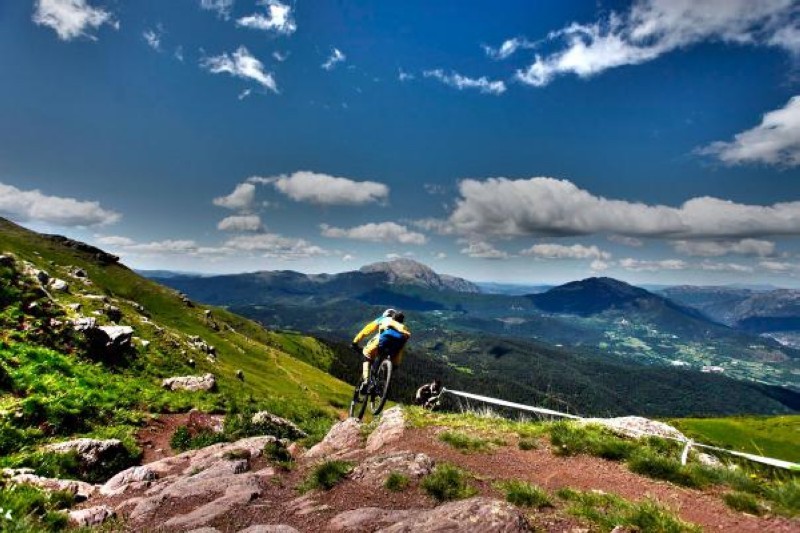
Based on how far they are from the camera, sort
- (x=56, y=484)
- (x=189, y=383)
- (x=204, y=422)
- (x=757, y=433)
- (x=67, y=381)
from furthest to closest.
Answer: (x=757, y=433)
(x=189, y=383)
(x=204, y=422)
(x=67, y=381)
(x=56, y=484)

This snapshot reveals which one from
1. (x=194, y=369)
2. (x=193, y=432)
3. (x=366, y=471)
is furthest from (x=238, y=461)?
(x=194, y=369)

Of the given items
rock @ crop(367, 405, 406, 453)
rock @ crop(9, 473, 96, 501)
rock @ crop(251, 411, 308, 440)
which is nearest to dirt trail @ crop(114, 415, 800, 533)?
rock @ crop(367, 405, 406, 453)

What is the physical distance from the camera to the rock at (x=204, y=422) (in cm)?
2149

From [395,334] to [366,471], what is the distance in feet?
25.9

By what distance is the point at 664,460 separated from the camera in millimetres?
11578

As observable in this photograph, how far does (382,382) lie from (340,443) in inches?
170

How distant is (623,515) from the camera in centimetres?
806

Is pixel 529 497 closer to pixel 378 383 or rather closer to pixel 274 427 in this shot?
pixel 378 383

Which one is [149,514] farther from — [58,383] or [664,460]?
[58,383]

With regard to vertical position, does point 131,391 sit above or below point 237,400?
above

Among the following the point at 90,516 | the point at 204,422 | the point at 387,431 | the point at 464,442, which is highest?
the point at 464,442

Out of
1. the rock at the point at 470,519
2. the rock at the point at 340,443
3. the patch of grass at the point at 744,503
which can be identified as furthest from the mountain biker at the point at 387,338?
the patch of grass at the point at 744,503

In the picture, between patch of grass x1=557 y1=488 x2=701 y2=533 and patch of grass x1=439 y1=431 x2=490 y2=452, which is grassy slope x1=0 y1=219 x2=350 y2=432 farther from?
patch of grass x1=557 y1=488 x2=701 y2=533

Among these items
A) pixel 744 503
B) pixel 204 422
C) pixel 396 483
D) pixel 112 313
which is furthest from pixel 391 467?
pixel 112 313
